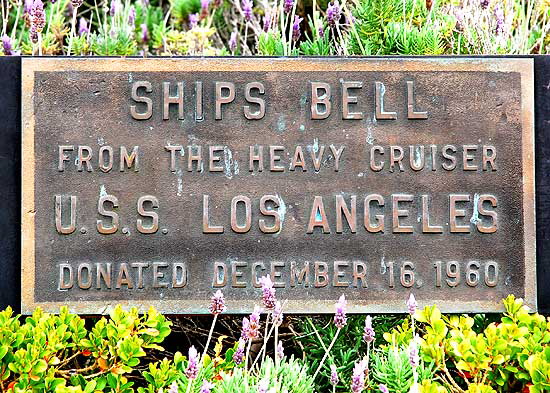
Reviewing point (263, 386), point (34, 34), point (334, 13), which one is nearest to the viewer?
point (263, 386)

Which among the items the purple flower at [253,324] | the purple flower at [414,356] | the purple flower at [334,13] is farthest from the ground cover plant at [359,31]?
the purple flower at [414,356]

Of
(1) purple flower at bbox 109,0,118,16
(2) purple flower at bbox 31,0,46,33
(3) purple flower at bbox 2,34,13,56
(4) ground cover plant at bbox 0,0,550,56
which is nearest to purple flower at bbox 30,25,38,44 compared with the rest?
Result: (4) ground cover plant at bbox 0,0,550,56

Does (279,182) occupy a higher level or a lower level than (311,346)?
higher

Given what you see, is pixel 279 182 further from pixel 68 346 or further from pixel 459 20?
pixel 459 20

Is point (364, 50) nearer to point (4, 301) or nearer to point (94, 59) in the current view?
point (94, 59)

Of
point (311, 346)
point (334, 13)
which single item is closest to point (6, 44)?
point (334, 13)

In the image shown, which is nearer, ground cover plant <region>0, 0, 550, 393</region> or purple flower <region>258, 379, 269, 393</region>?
purple flower <region>258, 379, 269, 393</region>

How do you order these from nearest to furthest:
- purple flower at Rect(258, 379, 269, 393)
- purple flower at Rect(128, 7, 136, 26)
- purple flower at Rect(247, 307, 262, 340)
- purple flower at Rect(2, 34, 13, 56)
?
1. purple flower at Rect(258, 379, 269, 393)
2. purple flower at Rect(247, 307, 262, 340)
3. purple flower at Rect(2, 34, 13, 56)
4. purple flower at Rect(128, 7, 136, 26)

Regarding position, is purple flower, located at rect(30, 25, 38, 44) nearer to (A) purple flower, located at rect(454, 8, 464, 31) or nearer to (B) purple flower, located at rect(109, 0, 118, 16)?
(B) purple flower, located at rect(109, 0, 118, 16)

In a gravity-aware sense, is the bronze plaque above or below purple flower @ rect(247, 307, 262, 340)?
above
